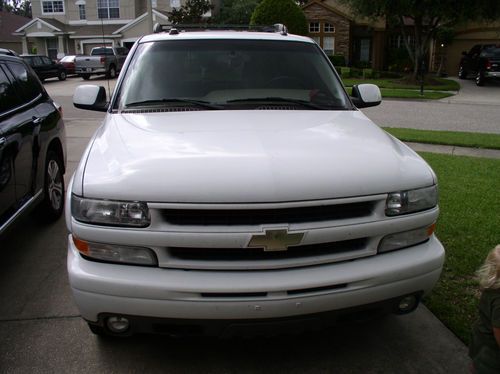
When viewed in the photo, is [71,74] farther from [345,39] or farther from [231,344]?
[231,344]

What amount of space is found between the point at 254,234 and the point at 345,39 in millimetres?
32793

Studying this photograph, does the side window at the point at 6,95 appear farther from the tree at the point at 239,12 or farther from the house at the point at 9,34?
the house at the point at 9,34

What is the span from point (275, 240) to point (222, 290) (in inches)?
13.7

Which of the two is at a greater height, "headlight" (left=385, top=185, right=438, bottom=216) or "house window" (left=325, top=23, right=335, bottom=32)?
"house window" (left=325, top=23, right=335, bottom=32)

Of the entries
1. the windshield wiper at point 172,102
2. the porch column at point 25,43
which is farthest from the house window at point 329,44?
the windshield wiper at point 172,102

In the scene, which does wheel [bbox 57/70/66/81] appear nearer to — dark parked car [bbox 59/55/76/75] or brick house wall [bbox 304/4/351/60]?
dark parked car [bbox 59/55/76/75]

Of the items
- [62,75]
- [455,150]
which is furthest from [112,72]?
[455,150]

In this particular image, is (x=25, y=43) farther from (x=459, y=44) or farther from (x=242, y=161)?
(x=242, y=161)

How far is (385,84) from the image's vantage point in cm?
2394

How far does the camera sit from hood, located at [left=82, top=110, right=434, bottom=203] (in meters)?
2.38

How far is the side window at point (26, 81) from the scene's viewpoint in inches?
193

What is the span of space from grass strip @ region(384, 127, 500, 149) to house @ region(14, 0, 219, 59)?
34.7m

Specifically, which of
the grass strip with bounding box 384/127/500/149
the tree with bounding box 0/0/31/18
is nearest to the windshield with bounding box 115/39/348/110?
the grass strip with bounding box 384/127/500/149

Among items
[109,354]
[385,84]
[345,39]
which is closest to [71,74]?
[345,39]
